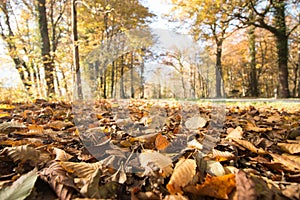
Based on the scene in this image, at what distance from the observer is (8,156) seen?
2.63 feet

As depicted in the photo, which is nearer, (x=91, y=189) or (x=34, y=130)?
(x=91, y=189)

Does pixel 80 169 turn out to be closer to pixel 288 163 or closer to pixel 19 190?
pixel 19 190

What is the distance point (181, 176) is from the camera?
0.67 m

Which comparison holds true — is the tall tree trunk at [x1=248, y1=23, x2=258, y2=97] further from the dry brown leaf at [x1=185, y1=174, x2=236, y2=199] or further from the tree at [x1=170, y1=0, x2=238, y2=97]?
the dry brown leaf at [x1=185, y1=174, x2=236, y2=199]

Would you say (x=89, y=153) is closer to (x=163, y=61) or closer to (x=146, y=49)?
(x=163, y=61)

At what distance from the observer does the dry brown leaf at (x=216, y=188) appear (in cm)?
59

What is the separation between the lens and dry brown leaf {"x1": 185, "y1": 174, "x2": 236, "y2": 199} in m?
0.59

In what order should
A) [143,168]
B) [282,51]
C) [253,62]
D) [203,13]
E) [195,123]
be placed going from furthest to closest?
[253,62] < [282,51] < [203,13] < [195,123] < [143,168]

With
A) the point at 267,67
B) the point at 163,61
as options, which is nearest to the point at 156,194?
the point at 163,61

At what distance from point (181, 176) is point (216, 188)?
0.11 m

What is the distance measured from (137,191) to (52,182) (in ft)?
0.79

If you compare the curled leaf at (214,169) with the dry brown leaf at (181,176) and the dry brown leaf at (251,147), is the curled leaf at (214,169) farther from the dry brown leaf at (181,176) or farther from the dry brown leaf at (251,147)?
the dry brown leaf at (251,147)

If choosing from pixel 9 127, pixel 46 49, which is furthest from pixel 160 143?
pixel 46 49

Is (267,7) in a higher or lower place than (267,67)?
higher
